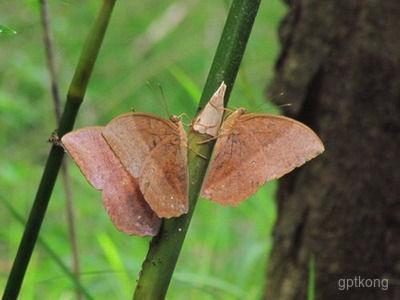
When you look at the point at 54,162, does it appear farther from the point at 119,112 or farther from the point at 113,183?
the point at 119,112

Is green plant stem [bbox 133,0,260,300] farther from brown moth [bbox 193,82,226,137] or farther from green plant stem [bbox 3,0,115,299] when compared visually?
green plant stem [bbox 3,0,115,299]

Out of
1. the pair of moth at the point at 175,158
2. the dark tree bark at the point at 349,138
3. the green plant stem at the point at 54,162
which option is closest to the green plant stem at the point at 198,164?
the pair of moth at the point at 175,158

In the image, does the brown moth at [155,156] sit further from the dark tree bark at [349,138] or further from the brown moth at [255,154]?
the dark tree bark at [349,138]

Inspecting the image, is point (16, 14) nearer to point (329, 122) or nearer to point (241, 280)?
point (241, 280)

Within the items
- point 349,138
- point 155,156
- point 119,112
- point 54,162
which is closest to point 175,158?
point 155,156

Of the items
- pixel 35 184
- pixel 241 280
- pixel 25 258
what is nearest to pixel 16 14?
pixel 35 184

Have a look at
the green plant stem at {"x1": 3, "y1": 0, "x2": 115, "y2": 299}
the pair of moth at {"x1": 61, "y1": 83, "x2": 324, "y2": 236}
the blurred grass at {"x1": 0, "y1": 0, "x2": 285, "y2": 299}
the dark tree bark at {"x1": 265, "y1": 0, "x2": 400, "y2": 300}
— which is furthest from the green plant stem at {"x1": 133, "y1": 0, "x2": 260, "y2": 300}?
the dark tree bark at {"x1": 265, "y1": 0, "x2": 400, "y2": 300}
